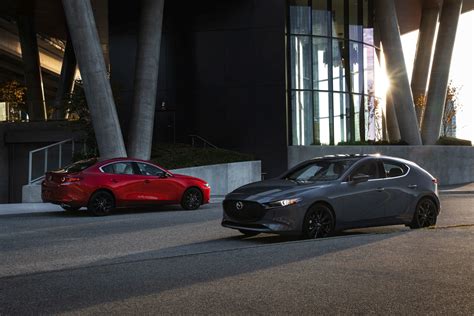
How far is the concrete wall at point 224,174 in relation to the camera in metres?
24.2

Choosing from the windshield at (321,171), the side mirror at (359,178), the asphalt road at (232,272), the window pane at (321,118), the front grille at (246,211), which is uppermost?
the window pane at (321,118)

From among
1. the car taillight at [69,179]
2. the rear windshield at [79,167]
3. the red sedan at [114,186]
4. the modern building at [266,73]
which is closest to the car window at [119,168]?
the red sedan at [114,186]

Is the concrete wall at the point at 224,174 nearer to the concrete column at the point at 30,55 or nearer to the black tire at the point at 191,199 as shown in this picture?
the black tire at the point at 191,199

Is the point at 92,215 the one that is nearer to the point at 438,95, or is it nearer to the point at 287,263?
the point at 287,263

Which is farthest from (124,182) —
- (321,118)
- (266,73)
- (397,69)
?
(397,69)

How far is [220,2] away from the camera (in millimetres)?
31344

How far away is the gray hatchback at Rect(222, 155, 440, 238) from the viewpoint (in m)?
10.4

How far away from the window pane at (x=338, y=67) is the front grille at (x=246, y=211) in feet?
78.5

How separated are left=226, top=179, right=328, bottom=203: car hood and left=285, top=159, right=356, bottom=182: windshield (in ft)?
1.27

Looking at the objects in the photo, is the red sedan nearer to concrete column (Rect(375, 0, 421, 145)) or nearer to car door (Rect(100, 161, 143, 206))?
car door (Rect(100, 161, 143, 206))

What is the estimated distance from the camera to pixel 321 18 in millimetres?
33781

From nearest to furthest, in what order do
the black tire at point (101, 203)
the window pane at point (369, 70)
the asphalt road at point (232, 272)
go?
the asphalt road at point (232, 272)
the black tire at point (101, 203)
the window pane at point (369, 70)

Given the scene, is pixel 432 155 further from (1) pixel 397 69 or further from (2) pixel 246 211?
(2) pixel 246 211

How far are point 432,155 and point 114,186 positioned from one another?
22.2 meters
